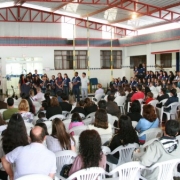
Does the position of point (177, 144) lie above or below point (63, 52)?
below

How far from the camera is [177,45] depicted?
16.9 metres

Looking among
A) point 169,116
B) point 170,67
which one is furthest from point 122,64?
point 169,116

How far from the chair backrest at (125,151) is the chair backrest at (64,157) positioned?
2.08ft

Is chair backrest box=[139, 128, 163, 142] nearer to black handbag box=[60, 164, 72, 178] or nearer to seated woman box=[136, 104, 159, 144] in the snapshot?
seated woman box=[136, 104, 159, 144]

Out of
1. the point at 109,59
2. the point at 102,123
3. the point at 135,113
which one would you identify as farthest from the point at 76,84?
the point at 102,123

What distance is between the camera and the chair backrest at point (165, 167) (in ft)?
11.1

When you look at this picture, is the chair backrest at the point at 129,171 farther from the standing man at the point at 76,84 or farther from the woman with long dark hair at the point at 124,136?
the standing man at the point at 76,84

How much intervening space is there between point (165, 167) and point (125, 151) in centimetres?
76

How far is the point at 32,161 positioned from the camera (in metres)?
2.98

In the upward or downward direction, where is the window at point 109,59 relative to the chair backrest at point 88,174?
upward

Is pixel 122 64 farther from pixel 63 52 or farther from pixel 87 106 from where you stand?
pixel 87 106

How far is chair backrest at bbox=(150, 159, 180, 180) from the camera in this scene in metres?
3.38

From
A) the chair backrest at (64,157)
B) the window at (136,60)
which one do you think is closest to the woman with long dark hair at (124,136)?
the chair backrest at (64,157)

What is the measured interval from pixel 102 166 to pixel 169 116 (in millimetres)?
5409
